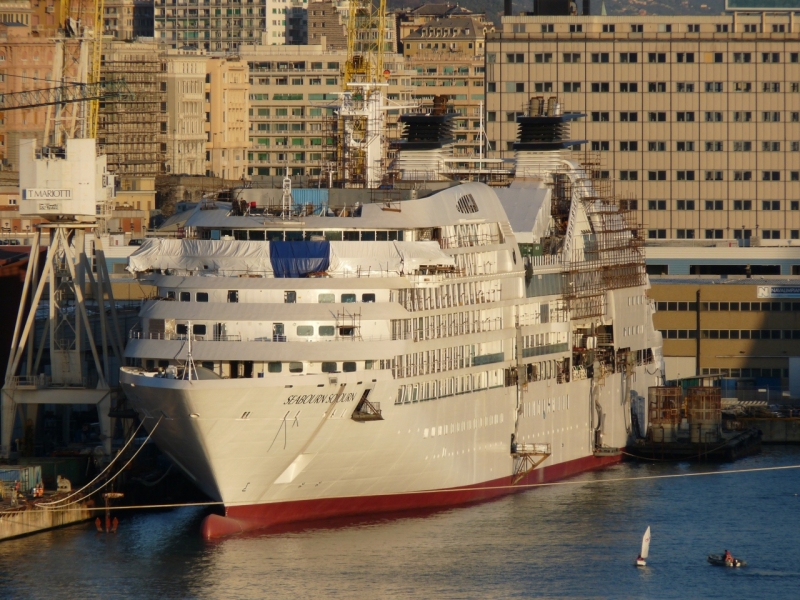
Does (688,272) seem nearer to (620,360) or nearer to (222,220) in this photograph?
(620,360)

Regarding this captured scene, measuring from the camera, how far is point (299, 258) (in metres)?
64.6

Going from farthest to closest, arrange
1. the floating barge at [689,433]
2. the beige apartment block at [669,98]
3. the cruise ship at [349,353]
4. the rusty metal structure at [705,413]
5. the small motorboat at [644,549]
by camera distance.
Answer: the beige apartment block at [669,98], the rusty metal structure at [705,413], the floating barge at [689,433], the cruise ship at [349,353], the small motorboat at [644,549]

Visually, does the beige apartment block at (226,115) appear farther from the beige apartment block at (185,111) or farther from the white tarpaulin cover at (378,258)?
the white tarpaulin cover at (378,258)

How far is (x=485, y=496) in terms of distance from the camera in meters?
71.8

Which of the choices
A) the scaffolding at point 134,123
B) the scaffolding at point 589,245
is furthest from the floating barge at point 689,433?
the scaffolding at point 134,123

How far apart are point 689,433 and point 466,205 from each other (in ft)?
68.2

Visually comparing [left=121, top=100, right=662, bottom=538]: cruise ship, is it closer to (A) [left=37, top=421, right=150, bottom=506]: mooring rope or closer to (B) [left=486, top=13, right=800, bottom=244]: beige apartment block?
(A) [left=37, top=421, right=150, bottom=506]: mooring rope

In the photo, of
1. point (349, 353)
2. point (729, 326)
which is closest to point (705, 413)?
point (729, 326)

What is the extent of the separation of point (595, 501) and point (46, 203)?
2330 cm

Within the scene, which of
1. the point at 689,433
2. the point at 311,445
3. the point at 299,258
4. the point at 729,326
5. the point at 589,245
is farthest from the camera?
the point at 729,326

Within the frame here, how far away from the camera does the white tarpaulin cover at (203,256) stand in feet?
213

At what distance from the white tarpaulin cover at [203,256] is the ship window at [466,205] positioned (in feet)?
30.4

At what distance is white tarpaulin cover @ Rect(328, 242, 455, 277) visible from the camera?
2557 inches

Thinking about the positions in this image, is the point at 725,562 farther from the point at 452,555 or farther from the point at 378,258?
the point at 378,258
